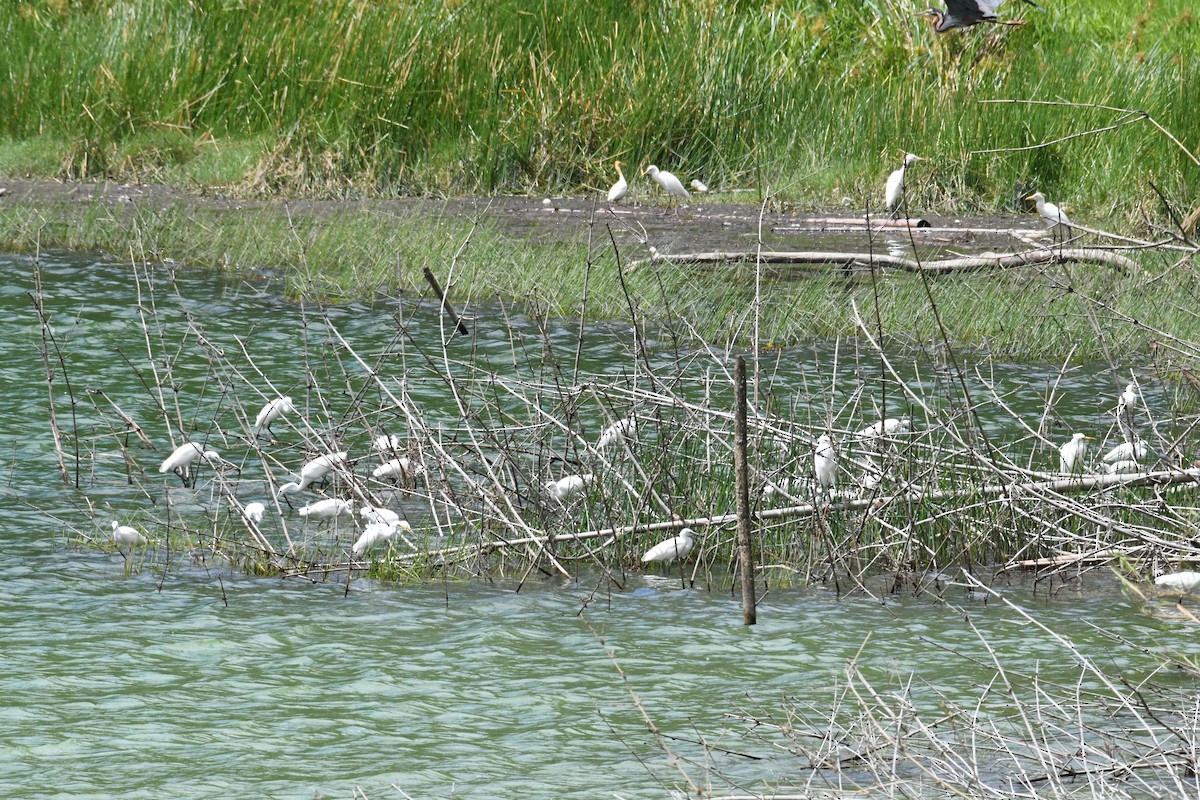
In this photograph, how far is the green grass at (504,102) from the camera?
48.2 ft

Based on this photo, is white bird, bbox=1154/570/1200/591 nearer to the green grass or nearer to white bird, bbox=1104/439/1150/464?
white bird, bbox=1104/439/1150/464

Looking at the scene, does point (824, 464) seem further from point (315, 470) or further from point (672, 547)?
point (315, 470)

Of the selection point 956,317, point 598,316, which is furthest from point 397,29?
point 956,317

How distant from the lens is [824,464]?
6.21 m

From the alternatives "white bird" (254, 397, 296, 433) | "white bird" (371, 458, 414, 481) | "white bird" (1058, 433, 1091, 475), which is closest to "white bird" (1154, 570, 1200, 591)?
"white bird" (1058, 433, 1091, 475)

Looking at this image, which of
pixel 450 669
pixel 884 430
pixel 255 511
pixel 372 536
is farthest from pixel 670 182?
pixel 450 669

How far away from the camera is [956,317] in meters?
10.8

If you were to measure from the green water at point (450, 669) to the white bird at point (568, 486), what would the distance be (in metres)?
0.32

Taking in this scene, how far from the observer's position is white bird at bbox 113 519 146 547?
6.36 m

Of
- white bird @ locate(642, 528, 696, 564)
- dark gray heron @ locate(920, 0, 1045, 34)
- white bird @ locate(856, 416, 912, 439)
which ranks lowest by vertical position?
white bird @ locate(642, 528, 696, 564)

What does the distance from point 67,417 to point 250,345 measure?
1896 mm

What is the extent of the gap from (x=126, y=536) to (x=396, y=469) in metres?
1.21

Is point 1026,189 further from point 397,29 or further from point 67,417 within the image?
point 67,417

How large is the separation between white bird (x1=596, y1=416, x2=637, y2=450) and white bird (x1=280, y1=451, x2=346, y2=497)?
3.20 ft
